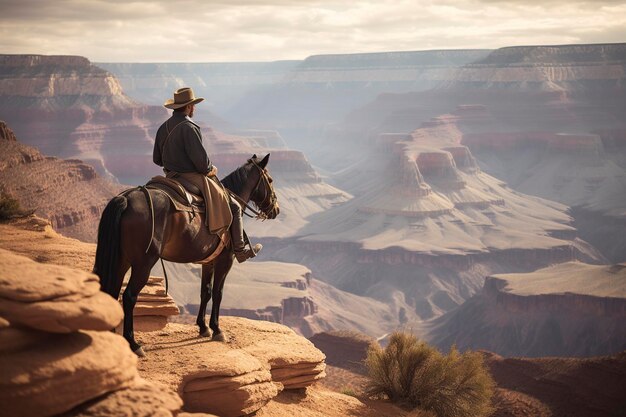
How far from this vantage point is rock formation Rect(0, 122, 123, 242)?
6059 centimetres

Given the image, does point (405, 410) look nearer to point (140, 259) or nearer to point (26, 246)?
point (140, 259)

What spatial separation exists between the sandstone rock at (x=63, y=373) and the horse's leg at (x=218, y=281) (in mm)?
5697

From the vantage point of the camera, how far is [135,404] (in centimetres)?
880

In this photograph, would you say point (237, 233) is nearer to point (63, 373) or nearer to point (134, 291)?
point (134, 291)

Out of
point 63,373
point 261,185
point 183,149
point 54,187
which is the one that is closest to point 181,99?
point 183,149

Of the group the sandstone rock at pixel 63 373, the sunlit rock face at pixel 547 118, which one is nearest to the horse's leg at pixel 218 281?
the sandstone rock at pixel 63 373

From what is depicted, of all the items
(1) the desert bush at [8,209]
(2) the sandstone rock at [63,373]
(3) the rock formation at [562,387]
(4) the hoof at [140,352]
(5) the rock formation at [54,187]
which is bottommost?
(3) the rock formation at [562,387]

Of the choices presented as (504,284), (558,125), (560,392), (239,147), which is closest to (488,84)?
(558,125)

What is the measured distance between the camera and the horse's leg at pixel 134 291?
40.3ft

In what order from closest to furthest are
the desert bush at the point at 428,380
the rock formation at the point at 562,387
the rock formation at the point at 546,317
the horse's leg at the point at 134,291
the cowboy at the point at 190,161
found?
the horse's leg at the point at 134,291, the cowboy at the point at 190,161, the desert bush at the point at 428,380, the rock formation at the point at 562,387, the rock formation at the point at 546,317

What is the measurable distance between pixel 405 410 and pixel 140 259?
792 cm

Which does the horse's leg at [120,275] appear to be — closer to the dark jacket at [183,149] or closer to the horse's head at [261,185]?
the dark jacket at [183,149]

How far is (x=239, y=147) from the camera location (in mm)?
166375

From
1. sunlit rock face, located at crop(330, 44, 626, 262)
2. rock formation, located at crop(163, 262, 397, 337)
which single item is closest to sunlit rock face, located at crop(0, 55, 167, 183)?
sunlit rock face, located at crop(330, 44, 626, 262)
